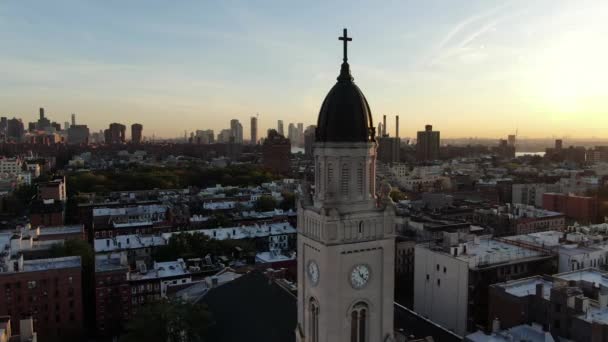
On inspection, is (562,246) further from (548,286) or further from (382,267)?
(382,267)

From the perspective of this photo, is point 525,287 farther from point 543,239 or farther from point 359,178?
point 359,178

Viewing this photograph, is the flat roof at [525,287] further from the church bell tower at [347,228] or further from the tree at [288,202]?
the tree at [288,202]

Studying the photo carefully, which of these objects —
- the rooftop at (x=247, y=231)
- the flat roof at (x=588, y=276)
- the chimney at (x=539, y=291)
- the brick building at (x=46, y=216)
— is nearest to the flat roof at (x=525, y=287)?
the chimney at (x=539, y=291)

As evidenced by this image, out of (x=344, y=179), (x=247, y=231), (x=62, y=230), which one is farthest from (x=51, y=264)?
(x=344, y=179)

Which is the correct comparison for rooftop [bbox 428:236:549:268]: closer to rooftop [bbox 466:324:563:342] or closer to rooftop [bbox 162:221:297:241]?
rooftop [bbox 466:324:563:342]

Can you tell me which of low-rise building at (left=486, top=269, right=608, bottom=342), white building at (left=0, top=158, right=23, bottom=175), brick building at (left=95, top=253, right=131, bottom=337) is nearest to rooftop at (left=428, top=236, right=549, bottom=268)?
low-rise building at (left=486, top=269, right=608, bottom=342)
